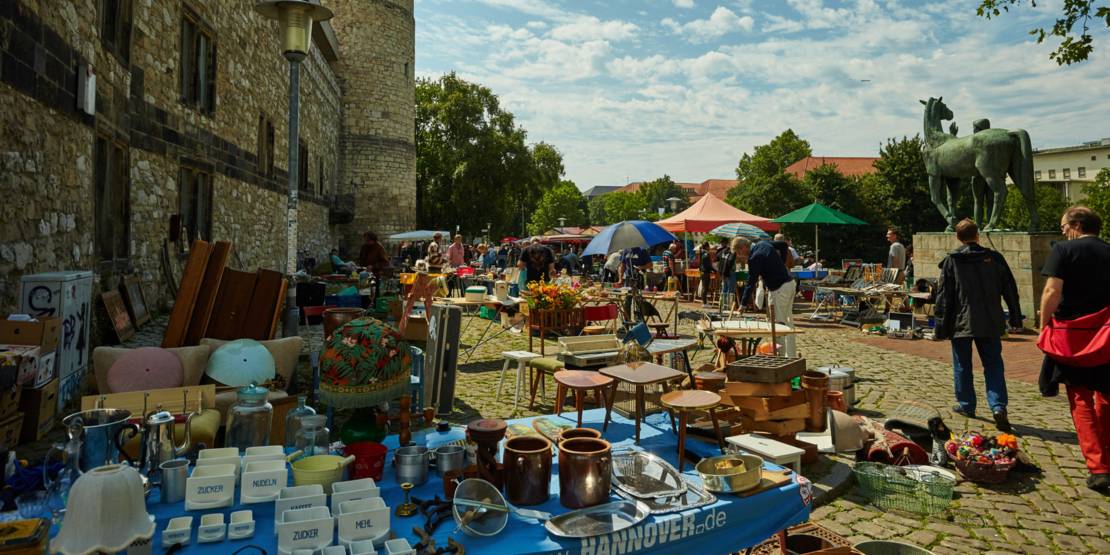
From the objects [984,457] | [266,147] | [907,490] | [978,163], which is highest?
[266,147]

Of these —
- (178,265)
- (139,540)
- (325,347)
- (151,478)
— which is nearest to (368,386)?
(325,347)

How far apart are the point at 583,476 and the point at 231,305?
428 cm

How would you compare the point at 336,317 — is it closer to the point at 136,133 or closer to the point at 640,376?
the point at 640,376

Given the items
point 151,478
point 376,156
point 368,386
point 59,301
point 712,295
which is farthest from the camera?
point 376,156

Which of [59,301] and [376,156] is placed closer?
[59,301]

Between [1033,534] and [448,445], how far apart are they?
3.42 m

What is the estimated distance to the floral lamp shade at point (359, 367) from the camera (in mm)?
3000

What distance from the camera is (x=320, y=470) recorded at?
7.79 ft

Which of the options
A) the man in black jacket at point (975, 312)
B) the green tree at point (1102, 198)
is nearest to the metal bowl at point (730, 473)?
the man in black jacket at point (975, 312)

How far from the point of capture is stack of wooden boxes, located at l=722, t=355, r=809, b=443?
4.40 meters

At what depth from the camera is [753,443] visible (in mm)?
3643

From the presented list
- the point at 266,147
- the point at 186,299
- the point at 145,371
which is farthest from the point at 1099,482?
the point at 266,147

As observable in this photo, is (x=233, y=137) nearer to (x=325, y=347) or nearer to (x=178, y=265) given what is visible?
(x=178, y=265)

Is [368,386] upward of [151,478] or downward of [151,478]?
upward
